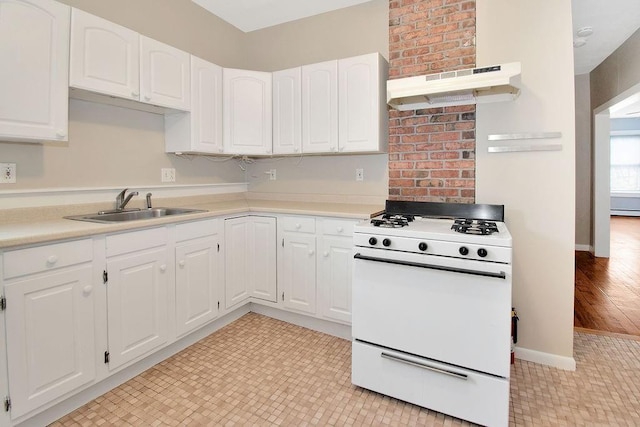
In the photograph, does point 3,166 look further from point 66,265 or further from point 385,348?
point 385,348

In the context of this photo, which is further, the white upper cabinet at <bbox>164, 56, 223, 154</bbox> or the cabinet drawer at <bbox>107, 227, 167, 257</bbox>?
the white upper cabinet at <bbox>164, 56, 223, 154</bbox>

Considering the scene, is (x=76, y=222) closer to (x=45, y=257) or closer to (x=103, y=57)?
(x=45, y=257)

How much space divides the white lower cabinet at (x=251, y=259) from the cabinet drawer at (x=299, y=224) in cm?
11

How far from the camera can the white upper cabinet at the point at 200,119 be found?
8.76 ft

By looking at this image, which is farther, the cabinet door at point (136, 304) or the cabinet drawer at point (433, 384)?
the cabinet door at point (136, 304)

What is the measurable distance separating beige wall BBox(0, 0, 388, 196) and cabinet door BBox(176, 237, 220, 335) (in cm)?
75

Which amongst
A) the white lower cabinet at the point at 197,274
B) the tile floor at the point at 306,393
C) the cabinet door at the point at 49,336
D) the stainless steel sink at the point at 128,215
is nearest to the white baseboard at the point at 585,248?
the tile floor at the point at 306,393

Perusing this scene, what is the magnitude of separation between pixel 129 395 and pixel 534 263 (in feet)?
8.43

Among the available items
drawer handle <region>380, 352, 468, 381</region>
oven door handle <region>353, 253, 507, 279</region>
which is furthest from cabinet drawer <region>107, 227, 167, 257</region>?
drawer handle <region>380, 352, 468, 381</region>

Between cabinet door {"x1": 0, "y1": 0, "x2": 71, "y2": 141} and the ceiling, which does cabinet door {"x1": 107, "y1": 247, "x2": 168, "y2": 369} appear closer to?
cabinet door {"x1": 0, "y1": 0, "x2": 71, "y2": 141}

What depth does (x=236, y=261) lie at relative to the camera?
2.75 meters

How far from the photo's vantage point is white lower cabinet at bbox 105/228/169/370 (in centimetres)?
187

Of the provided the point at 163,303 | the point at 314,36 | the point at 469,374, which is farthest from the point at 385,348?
the point at 314,36

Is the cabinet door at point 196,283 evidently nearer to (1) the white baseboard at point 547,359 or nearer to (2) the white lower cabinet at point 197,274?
(2) the white lower cabinet at point 197,274
